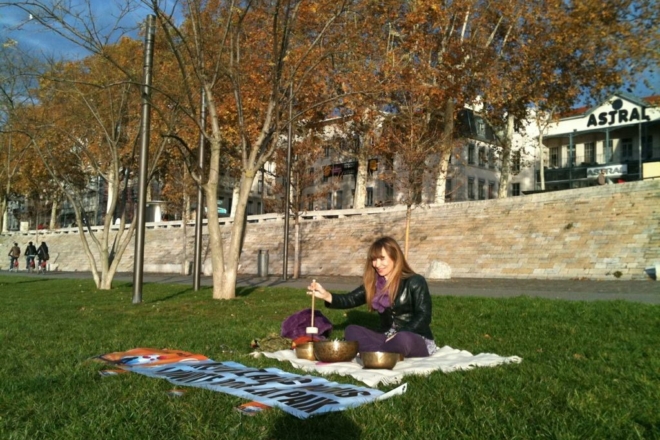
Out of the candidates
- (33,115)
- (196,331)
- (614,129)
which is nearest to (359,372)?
(196,331)

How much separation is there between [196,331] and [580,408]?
5.44 metres

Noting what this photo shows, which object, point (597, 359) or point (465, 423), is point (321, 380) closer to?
point (465, 423)

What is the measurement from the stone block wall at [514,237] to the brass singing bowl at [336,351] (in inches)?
665

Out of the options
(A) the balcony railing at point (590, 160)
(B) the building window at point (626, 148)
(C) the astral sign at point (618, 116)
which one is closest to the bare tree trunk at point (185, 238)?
(A) the balcony railing at point (590, 160)

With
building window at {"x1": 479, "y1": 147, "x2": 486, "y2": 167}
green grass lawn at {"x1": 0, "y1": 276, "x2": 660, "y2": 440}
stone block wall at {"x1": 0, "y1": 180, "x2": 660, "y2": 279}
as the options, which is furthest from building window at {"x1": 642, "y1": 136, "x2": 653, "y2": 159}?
green grass lawn at {"x1": 0, "y1": 276, "x2": 660, "y2": 440}

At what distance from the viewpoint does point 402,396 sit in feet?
14.4

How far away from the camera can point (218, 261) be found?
14.3 metres

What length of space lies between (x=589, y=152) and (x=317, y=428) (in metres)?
53.7

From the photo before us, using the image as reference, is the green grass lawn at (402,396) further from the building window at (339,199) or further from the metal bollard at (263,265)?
the building window at (339,199)

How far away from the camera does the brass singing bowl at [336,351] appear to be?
5.79 metres

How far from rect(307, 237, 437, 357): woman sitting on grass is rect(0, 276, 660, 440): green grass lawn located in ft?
2.64

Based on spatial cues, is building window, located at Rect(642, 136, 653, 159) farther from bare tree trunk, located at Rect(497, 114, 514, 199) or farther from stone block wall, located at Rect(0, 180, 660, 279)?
stone block wall, located at Rect(0, 180, 660, 279)

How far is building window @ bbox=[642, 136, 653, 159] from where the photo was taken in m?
47.5

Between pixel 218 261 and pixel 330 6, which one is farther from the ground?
pixel 330 6
